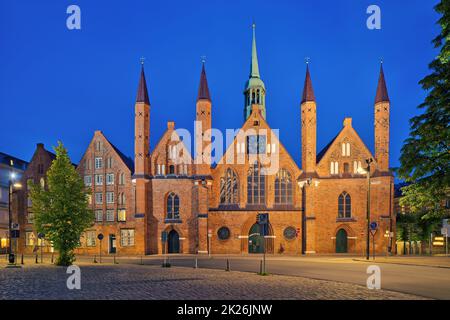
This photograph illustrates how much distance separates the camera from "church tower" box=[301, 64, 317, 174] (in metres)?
50.0

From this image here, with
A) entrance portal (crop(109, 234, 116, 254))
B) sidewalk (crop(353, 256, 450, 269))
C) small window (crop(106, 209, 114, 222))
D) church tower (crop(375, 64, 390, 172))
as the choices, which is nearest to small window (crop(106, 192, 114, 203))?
small window (crop(106, 209, 114, 222))

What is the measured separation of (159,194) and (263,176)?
13.3 m

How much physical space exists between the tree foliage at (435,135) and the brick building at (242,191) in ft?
93.0

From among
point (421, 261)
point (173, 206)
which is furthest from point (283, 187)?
point (421, 261)

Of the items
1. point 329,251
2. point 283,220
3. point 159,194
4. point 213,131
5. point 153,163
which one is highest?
point 213,131

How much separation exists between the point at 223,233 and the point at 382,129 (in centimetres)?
2310

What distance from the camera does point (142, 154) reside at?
50469 mm

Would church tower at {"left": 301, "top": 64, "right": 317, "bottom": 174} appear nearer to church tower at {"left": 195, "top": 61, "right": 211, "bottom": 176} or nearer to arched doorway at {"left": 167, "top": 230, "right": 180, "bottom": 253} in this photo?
church tower at {"left": 195, "top": 61, "right": 211, "bottom": 176}

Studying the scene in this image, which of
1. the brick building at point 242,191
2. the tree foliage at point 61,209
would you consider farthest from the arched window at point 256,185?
the tree foliage at point 61,209

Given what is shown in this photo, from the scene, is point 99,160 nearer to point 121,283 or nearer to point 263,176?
point 263,176

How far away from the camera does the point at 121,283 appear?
59.4 ft

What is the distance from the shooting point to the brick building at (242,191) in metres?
49.7
